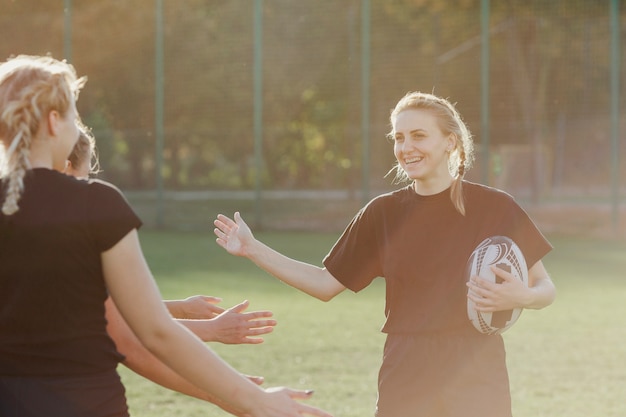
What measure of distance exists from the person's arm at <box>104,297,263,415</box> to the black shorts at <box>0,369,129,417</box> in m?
0.73

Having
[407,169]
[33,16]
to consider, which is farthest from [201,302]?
[33,16]

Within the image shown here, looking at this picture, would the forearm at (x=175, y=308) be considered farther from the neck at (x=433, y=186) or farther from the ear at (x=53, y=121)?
the ear at (x=53, y=121)

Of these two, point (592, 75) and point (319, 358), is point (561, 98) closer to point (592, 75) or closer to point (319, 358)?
point (592, 75)

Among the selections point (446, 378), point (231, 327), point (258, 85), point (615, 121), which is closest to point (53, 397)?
point (231, 327)

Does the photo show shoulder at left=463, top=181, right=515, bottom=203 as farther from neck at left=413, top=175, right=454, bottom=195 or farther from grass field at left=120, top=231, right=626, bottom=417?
grass field at left=120, top=231, right=626, bottom=417

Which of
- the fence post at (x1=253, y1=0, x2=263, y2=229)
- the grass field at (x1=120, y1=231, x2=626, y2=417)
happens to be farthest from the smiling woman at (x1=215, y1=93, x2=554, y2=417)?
the fence post at (x1=253, y1=0, x2=263, y2=229)

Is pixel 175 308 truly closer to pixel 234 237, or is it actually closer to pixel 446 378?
pixel 234 237

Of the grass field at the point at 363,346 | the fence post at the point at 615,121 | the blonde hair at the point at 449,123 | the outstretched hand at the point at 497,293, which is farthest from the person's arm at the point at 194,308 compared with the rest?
the fence post at the point at 615,121

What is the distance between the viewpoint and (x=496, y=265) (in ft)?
12.8

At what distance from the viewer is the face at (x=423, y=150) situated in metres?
4.13

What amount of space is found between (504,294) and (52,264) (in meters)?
1.89

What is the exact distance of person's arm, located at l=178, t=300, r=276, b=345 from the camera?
3.64m

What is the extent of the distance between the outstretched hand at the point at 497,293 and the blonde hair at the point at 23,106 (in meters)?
1.77

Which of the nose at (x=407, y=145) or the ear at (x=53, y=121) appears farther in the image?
the nose at (x=407, y=145)
